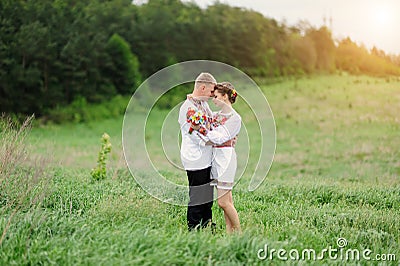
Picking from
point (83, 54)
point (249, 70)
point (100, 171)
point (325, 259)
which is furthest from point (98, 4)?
point (325, 259)

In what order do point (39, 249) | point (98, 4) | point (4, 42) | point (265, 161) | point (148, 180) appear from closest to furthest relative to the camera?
point (39, 249), point (265, 161), point (148, 180), point (4, 42), point (98, 4)

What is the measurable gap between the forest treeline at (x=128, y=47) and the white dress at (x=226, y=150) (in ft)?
40.5

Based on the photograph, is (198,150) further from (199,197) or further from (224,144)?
(199,197)

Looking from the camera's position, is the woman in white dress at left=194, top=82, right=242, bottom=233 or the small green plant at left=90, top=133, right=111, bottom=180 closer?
the woman in white dress at left=194, top=82, right=242, bottom=233

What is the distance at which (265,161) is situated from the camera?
6.07 m

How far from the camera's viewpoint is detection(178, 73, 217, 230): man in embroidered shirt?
17.1ft

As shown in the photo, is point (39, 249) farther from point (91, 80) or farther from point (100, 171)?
point (91, 80)

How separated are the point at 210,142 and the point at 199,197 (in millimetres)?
610

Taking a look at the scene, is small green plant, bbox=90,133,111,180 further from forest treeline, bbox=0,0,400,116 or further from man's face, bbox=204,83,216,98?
forest treeline, bbox=0,0,400,116

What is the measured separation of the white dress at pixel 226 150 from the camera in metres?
5.20

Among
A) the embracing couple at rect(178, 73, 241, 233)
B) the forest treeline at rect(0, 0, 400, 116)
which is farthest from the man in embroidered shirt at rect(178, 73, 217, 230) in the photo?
the forest treeline at rect(0, 0, 400, 116)

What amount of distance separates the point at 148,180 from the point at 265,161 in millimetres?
2314

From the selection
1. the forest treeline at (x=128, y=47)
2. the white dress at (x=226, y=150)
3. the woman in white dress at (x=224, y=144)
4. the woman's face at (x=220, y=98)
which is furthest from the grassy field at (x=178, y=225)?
the forest treeline at (x=128, y=47)

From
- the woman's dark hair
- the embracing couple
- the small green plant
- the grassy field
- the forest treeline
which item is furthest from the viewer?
the forest treeline
